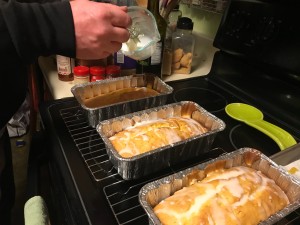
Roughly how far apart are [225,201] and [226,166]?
110 mm

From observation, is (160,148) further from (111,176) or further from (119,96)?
(119,96)

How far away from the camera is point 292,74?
2.44 ft

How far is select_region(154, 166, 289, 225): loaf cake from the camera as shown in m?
0.46

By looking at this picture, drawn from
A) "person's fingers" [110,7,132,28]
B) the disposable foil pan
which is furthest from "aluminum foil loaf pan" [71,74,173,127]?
the disposable foil pan

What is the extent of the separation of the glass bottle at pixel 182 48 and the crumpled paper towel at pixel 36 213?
76 cm

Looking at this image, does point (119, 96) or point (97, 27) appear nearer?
point (97, 27)

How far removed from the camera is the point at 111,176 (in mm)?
580

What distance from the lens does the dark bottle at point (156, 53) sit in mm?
909

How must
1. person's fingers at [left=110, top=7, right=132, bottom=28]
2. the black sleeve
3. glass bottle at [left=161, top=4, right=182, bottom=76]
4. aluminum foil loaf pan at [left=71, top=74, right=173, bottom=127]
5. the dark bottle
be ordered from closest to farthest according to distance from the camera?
1. the black sleeve
2. person's fingers at [left=110, top=7, right=132, bottom=28]
3. aluminum foil loaf pan at [left=71, top=74, right=173, bottom=127]
4. the dark bottle
5. glass bottle at [left=161, top=4, right=182, bottom=76]

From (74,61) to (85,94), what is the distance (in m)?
0.20

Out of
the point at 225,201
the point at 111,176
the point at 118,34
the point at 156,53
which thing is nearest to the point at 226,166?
the point at 225,201

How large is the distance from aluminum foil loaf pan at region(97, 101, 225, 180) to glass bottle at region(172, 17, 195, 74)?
1.18 feet

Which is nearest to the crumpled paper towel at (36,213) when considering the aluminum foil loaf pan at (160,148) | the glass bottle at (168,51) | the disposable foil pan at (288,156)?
the aluminum foil loaf pan at (160,148)

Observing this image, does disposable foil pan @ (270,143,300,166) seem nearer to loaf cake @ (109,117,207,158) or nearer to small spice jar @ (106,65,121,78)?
loaf cake @ (109,117,207,158)
